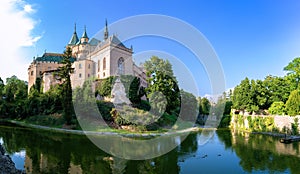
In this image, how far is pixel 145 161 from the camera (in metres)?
13.7

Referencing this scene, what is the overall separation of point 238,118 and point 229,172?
81.8 ft

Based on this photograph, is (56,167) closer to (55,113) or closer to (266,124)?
(55,113)

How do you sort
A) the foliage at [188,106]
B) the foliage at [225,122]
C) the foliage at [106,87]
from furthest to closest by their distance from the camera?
1. the foliage at [225,122]
2. the foliage at [188,106]
3. the foliage at [106,87]

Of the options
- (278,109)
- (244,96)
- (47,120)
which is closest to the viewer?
(47,120)

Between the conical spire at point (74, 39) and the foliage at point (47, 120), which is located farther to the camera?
the conical spire at point (74, 39)

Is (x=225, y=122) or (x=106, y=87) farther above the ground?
(x=106, y=87)

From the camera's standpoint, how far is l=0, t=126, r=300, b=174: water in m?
11.9

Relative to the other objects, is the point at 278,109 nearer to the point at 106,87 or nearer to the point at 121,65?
the point at 106,87

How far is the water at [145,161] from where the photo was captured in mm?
11922

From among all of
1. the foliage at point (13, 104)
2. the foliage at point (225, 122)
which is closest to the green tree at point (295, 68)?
the foliage at point (225, 122)

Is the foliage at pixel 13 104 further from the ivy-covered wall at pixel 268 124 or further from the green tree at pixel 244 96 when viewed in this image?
the ivy-covered wall at pixel 268 124

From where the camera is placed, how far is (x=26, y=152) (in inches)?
566

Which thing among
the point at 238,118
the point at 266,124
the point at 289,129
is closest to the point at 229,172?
the point at 289,129

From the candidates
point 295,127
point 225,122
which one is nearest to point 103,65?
point 225,122
